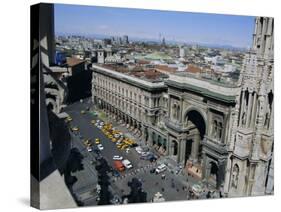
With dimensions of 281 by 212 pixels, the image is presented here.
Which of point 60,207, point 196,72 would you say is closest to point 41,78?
point 60,207

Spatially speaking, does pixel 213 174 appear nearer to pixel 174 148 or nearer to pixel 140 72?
pixel 174 148

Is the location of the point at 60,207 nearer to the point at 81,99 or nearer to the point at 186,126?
the point at 81,99

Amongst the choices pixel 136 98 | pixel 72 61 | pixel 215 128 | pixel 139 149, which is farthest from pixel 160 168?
pixel 72 61

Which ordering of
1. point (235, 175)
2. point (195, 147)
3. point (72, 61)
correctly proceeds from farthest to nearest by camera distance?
point (195, 147)
point (235, 175)
point (72, 61)

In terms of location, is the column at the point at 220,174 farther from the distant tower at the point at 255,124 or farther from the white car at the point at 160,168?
the white car at the point at 160,168

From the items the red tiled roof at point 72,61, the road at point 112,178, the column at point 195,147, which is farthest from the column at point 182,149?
the red tiled roof at point 72,61

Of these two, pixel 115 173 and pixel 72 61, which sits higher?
pixel 72 61
